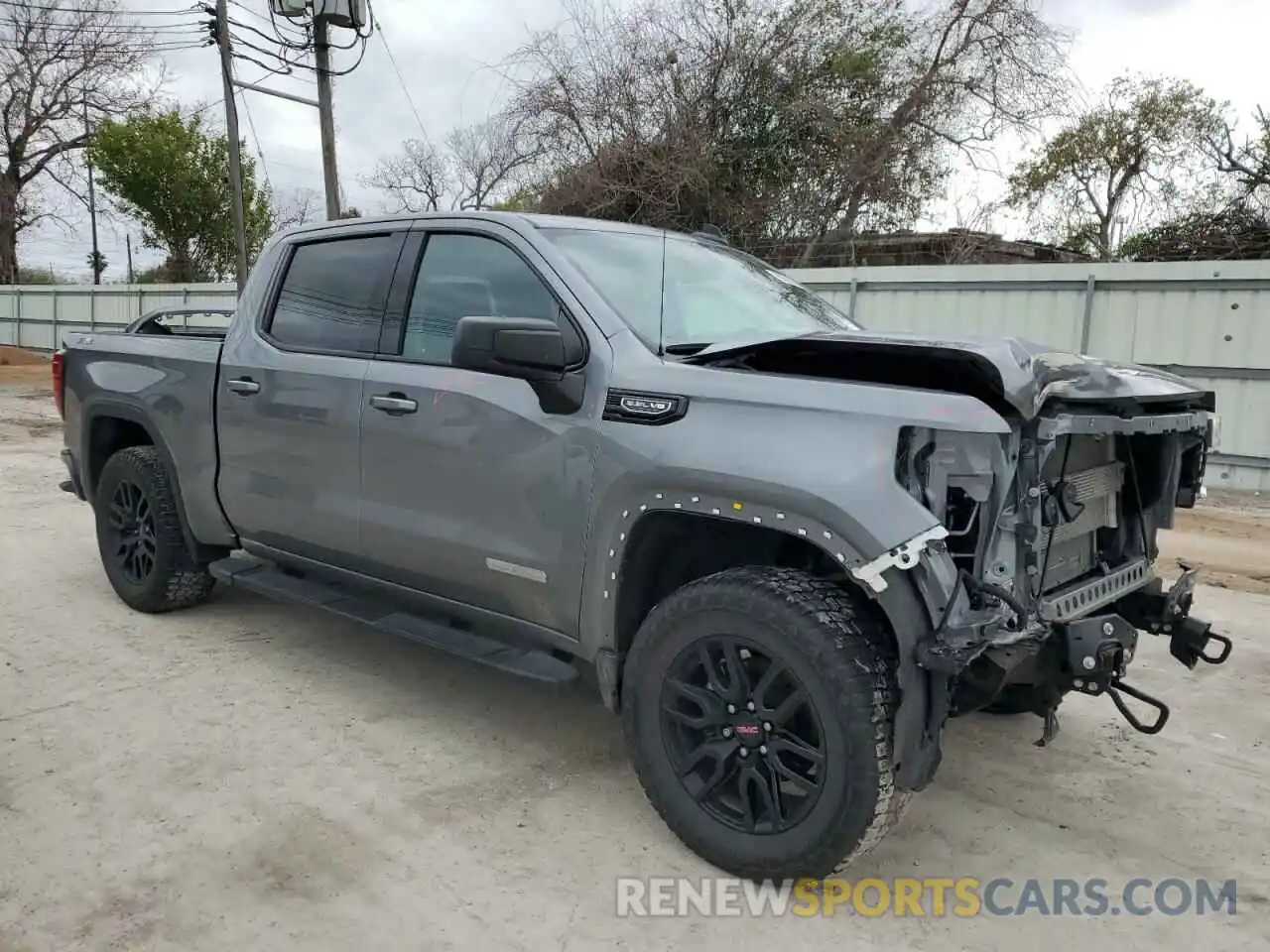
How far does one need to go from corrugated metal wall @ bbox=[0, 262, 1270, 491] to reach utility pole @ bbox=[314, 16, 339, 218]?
29.2 feet

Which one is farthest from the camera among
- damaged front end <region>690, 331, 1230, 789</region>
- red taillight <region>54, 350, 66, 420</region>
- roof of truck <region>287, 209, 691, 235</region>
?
red taillight <region>54, 350, 66, 420</region>

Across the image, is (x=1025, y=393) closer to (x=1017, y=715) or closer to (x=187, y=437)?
(x=1017, y=715)

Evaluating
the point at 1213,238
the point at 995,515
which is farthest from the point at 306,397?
the point at 1213,238

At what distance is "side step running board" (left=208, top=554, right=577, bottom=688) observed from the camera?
333 cm

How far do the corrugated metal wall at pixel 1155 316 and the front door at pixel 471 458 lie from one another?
7.82 m

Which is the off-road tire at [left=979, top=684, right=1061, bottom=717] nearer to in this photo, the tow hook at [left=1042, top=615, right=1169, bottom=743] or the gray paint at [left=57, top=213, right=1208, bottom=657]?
the tow hook at [left=1042, top=615, right=1169, bottom=743]

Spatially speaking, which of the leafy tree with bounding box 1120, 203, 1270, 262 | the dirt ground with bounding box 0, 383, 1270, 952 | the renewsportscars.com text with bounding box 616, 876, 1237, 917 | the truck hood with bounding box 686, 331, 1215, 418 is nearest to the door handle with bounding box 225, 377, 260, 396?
the dirt ground with bounding box 0, 383, 1270, 952

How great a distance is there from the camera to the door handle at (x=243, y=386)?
170 inches

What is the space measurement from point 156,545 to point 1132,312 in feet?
31.0

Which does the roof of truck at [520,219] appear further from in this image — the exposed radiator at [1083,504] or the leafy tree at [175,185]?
the leafy tree at [175,185]

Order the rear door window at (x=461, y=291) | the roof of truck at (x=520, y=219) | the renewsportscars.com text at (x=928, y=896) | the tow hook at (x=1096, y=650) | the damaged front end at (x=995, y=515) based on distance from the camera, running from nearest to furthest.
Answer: the damaged front end at (x=995, y=515) → the tow hook at (x=1096, y=650) → the renewsportscars.com text at (x=928, y=896) → the rear door window at (x=461, y=291) → the roof of truck at (x=520, y=219)

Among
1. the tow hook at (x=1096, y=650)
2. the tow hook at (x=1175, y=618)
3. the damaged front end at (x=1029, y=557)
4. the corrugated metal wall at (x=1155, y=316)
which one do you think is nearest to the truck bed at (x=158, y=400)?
the damaged front end at (x=1029, y=557)

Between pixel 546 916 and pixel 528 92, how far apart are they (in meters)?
17.3

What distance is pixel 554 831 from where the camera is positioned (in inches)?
124
